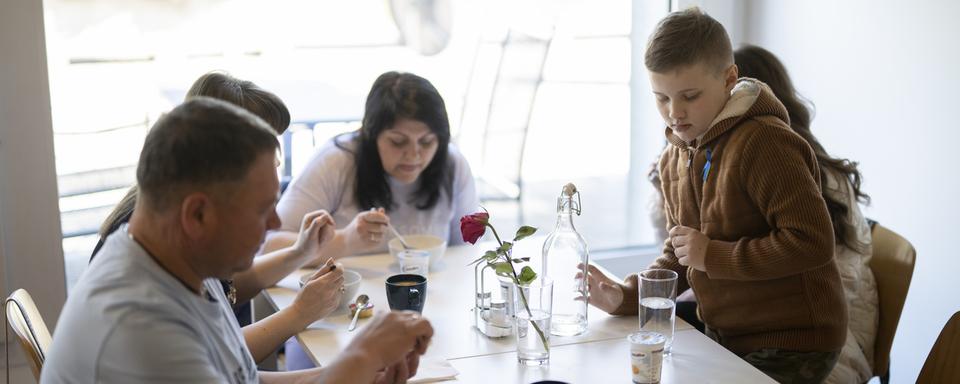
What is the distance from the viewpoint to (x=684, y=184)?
1.96m

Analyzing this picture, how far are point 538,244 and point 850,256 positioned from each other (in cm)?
80

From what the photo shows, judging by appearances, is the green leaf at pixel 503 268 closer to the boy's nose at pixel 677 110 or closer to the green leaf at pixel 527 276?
the green leaf at pixel 527 276

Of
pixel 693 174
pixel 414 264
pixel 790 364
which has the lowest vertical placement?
pixel 790 364

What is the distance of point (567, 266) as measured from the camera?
2002 millimetres

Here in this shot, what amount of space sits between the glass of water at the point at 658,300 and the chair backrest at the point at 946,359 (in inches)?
20.7

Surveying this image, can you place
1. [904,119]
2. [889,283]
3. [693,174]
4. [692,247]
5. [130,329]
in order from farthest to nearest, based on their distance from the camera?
[904,119]
[889,283]
[693,174]
[692,247]
[130,329]

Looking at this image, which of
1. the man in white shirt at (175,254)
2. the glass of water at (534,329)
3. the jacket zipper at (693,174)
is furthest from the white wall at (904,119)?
the man in white shirt at (175,254)

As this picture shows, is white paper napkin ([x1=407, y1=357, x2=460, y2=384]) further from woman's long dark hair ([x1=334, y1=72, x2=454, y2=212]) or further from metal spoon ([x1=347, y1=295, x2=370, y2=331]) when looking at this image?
woman's long dark hair ([x1=334, y1=72, x2=454, y2=212])

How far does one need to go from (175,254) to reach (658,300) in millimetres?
859

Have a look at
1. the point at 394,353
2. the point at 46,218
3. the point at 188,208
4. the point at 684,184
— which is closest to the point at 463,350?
the point at 394,353

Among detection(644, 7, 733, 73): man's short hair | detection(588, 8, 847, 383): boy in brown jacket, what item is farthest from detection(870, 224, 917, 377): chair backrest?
detection(644, 7, 733, 73): man's short hair

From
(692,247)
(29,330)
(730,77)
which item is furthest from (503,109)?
(29,330)

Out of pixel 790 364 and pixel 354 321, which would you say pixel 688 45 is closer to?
pixel 790 364

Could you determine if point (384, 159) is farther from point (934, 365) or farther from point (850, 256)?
point (934, 365)
